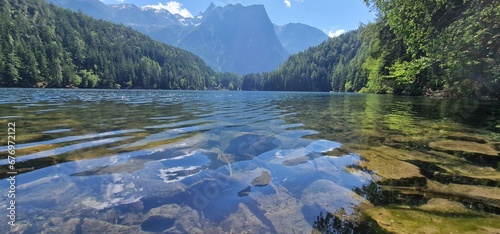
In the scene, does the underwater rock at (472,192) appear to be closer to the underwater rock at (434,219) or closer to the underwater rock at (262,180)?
the underwater rock at (434,219)

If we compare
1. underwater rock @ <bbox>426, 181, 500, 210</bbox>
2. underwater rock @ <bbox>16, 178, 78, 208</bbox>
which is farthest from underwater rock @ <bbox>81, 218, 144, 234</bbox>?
underwater rock @ <bbox>426, 181, 500, 210</bbox>

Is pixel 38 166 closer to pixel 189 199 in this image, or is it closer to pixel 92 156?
pixel 92 156

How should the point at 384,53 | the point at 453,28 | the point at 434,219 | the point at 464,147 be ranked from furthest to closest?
the point at 384,53 → the point at 453,28 → the point at 464,147 → the point at 434,219

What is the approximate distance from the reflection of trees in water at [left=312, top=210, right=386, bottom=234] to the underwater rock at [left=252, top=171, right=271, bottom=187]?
1646 millimetres

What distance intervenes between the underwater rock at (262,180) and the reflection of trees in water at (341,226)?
1646 mm

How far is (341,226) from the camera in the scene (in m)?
3.82

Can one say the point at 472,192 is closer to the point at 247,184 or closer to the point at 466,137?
the point at 247,184

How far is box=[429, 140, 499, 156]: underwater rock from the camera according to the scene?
7793 millimetres

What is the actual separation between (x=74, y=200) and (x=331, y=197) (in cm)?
451

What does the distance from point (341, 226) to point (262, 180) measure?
2.25 meters

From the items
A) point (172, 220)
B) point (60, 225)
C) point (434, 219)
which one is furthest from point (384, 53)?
point (60, 225)

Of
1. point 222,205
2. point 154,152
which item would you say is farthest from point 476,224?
point 154,152

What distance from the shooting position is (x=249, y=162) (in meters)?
7.19

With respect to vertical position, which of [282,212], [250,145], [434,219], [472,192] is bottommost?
[282,212]
